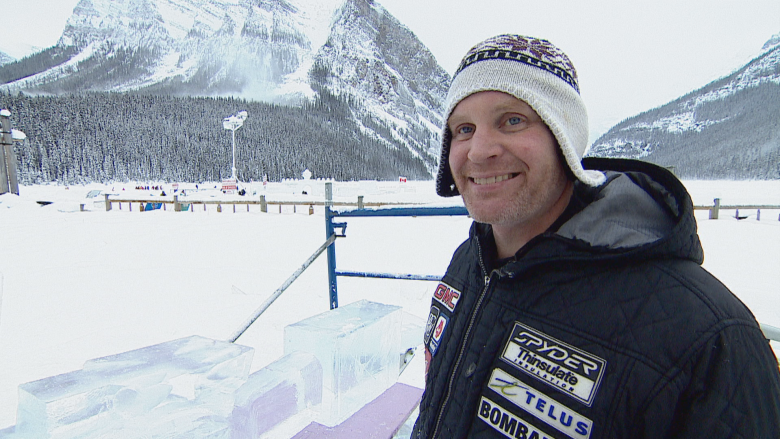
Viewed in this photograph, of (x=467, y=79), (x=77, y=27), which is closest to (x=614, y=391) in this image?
(x=467, y=79)

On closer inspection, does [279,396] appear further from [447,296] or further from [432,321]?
[447,296]

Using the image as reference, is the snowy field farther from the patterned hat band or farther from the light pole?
the patterned hat band

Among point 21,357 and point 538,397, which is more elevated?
point 538,397

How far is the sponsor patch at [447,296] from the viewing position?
1.34m

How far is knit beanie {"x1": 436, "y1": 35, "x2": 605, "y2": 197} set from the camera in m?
1.05

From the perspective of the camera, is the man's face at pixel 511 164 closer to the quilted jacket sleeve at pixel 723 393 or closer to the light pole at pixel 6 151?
the quilted jacket sleeve at pixel 723 393

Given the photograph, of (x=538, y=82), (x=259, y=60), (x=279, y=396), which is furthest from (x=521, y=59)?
(x=259, y=60)

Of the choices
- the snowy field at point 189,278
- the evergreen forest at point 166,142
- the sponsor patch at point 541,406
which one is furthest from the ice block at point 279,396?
the evergreen forest at point 166,142

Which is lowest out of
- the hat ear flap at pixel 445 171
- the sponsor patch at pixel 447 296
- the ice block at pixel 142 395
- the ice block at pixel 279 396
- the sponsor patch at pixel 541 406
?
the ice block at pixel 279 396

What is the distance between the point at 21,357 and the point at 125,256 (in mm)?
4157

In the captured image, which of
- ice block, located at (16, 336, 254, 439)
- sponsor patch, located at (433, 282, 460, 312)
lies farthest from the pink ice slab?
sponsor patch, located at (433, 282, 460, 312)

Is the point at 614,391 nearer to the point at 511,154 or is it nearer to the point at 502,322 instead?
the point at 502,322

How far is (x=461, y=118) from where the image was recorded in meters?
1.21

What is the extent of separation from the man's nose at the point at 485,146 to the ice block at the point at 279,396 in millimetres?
1620
